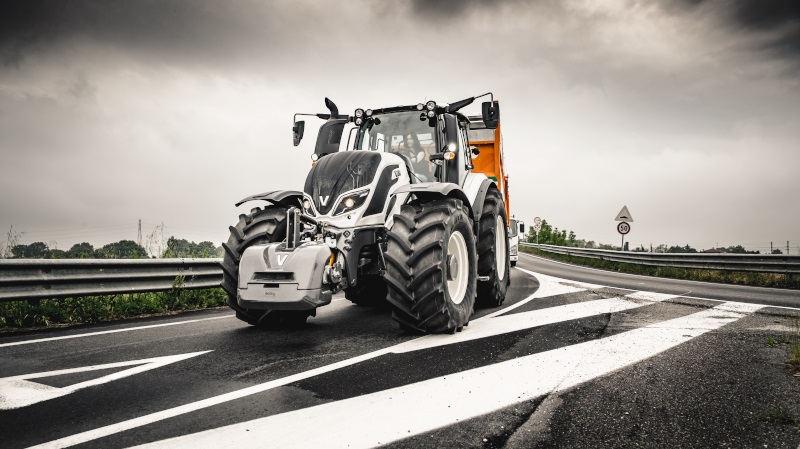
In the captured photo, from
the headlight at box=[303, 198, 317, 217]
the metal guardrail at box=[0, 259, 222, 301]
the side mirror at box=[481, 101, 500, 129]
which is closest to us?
the headlight at box=[303, 198, 317, 217]

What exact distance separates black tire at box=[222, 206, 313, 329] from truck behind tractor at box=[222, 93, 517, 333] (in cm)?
1

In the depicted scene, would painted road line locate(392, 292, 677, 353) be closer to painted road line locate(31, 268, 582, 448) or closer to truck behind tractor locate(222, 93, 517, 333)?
truck behind tractor locate(222, 93, 517, 333)

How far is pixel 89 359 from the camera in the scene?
137 inches

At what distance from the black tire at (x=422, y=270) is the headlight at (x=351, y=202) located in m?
0.46

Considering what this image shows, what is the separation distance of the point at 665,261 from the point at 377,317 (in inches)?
603

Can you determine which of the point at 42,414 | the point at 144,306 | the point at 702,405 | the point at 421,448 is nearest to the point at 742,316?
the point at 702,405

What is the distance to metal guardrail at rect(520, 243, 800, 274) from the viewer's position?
12477 millimetres

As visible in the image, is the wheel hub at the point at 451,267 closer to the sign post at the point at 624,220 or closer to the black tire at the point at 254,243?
the black tire at the point at 254,243

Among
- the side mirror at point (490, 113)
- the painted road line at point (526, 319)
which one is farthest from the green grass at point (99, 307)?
the side mirror at point (490, 113)

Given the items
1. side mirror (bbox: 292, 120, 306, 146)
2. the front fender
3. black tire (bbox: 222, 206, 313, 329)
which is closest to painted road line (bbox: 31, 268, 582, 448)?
black tire (bbox: 222, 206, 313, 329)

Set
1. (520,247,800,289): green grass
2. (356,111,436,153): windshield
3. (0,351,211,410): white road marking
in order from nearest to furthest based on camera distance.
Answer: (0,351,211,410): white road marking
(356,111,436,153): windshield
(520,247,800,289): green grass

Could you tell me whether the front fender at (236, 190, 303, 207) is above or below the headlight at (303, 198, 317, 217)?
above

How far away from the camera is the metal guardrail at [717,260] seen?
1248 centimetres

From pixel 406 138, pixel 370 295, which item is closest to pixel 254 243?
pixel 370 295
